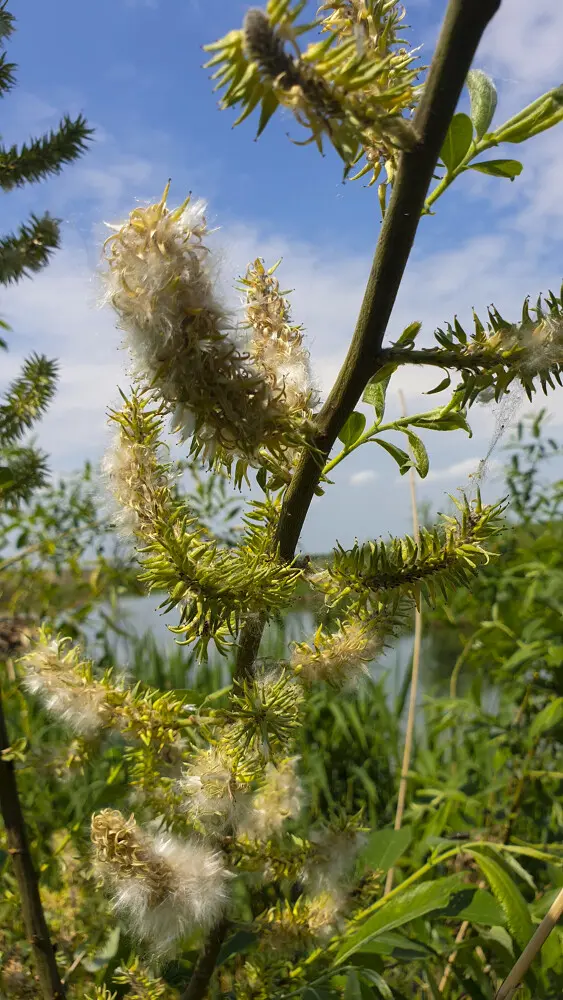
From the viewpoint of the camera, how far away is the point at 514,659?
1.44m

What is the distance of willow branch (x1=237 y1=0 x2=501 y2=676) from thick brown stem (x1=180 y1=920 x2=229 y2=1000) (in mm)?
314

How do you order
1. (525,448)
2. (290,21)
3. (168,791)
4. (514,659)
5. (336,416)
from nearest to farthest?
(290,21) < (336,416) < (168,791) < (514,659) < (525,448)

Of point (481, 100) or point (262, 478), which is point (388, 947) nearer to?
point (262, 478)

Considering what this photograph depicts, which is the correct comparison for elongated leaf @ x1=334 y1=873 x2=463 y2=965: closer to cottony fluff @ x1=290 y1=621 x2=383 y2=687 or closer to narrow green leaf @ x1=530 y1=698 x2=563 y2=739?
cottony fluff @ x1=290 y1=621 x2=383 y2=687

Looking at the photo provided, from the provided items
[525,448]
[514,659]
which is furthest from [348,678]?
[525,448]

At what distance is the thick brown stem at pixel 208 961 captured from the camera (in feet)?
1.93

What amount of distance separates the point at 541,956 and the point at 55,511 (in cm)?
195

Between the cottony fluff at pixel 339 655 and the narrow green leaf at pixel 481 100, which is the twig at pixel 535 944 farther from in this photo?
the narrow green leaf at pixel 481 100

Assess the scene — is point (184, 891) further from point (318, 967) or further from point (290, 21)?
point (290, 21)

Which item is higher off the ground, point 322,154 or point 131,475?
point 322,154

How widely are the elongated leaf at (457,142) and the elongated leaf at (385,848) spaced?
0.65 m

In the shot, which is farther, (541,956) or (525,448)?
(525,448)

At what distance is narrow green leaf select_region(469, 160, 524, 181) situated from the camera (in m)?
0.43

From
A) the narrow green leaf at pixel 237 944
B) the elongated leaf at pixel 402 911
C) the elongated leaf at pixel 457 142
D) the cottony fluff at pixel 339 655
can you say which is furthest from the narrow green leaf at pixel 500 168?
the narrow green leaf at pixel 237 944
